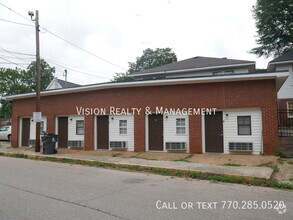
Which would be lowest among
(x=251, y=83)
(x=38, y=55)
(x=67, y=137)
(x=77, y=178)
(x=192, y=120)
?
(x=77, y=178)

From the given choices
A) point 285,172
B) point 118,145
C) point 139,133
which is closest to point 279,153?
point 285,172

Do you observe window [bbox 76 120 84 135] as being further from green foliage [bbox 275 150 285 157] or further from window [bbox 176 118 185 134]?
green foliage [bbox 275 150 285 157]

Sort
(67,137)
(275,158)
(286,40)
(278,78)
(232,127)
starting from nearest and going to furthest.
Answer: (275,158)
(278,78)
(232,127)
(67,137)
(286,40)

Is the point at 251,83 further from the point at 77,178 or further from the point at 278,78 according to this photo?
the point at 77,178

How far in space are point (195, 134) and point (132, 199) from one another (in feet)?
24.8

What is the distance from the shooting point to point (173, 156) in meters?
11.6

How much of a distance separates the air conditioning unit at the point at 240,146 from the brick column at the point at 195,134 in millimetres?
1600

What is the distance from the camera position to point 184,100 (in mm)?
12609

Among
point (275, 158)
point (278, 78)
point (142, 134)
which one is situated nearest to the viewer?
point (275, 158)

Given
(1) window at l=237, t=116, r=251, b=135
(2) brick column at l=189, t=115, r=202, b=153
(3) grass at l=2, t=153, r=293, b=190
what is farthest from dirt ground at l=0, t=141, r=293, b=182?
(1) window at l=237, t=116, r=251, b=135

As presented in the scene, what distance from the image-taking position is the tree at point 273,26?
2669 centimetres

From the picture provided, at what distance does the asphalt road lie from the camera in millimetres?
4398

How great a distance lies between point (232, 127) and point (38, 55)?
12.3 meters

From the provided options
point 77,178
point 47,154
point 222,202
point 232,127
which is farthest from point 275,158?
point 47,154
